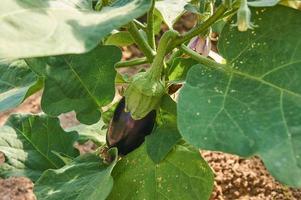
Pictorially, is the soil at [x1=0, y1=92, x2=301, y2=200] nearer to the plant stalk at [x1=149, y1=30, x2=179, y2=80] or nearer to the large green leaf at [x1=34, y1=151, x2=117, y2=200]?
the large green leaf at [x1=34, y1=151, x2=117, y2=200]

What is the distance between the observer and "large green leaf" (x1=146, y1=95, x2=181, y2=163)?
103 cm

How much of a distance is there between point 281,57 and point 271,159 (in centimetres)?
17

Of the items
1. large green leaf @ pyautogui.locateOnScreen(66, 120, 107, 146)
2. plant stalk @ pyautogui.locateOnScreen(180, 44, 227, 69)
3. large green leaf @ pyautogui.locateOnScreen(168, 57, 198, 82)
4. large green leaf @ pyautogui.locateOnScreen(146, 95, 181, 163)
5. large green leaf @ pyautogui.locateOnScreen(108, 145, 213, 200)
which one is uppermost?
plant stalk @ pyautogui.locateOnScreen(180, 44, 227, 69)

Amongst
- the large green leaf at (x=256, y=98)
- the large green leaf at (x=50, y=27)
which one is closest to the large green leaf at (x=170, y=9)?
the large green leaf at (x=256, y=98)

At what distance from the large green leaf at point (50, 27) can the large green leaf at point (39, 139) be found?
50 cm

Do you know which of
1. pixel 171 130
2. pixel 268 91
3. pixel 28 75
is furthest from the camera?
pixel 28 75

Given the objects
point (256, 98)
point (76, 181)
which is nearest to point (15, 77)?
point (76, 181)

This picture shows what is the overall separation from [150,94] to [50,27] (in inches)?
11.1

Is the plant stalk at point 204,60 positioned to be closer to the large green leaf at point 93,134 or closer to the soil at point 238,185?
the large green leaf at point 93,134

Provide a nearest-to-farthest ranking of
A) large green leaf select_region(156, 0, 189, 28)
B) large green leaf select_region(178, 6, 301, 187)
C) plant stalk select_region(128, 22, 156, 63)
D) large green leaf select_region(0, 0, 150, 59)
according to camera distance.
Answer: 1. large green leaf select_region(0, 0, 150, 59)
2. large green leaf select_region(178, 6, 301, 187)
3. plant stalk select_region(128, 22, 156, 63)
4. large green leaf select_region(156, 0, 189, 28)

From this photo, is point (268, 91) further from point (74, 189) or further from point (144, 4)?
point (74, 189)

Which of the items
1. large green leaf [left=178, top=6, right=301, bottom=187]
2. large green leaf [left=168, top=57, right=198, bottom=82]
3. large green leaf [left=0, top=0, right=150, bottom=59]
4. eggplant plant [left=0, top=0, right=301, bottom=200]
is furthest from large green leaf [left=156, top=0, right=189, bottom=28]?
large green leaf [left=0, top=0, right=150, bottom=59]

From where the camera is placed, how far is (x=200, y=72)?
0.97 m

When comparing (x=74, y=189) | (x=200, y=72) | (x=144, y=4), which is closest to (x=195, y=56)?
(x=200, y=72)
